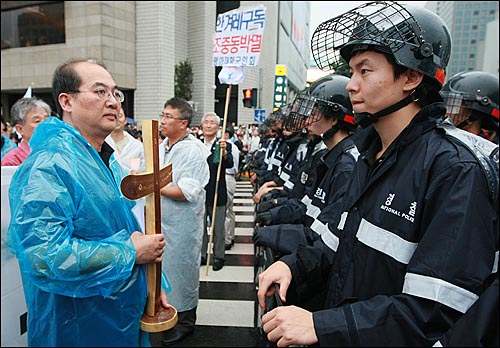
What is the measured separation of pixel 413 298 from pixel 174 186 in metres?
2.16

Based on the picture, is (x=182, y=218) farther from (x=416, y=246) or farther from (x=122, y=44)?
(x=122, y=44)

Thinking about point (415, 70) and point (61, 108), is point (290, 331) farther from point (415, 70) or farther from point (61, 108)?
point (61, 108)

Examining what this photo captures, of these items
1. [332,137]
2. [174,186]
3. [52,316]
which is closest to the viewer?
[52,316]

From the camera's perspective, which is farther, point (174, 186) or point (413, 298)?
point (174, 186)

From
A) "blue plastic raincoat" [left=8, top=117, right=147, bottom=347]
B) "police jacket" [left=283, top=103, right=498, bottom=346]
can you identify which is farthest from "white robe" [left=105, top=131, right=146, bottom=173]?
"police jacket" [left=283, top=103, right=498, bottom=346]

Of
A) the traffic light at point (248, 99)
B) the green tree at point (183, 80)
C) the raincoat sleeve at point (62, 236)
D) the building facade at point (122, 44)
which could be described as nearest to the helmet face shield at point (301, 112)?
the raincoat sleeve at point (62, 236)

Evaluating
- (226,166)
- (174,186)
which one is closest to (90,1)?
(226,166)

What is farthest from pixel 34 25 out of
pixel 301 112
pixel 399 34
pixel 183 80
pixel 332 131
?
pixel 399 34

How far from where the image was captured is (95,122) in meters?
1.64

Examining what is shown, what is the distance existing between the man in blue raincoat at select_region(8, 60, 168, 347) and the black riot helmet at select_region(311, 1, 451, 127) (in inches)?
43.8

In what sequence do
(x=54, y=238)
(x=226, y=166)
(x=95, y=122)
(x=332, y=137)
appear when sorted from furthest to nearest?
(x=226, y=166)
(x=332, y=137)
(x=95, y=122)
(x=54, y=238)

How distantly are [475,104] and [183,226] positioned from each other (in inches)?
103

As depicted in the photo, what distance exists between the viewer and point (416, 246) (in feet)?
3.56

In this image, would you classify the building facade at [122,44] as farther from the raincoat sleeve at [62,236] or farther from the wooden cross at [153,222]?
the raincoat sleeve at [62,236]
